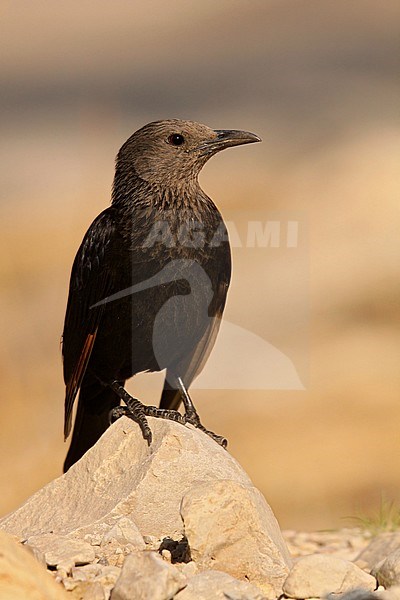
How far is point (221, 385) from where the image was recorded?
26.5 feet

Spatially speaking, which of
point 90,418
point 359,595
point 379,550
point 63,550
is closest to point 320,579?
point 359,595

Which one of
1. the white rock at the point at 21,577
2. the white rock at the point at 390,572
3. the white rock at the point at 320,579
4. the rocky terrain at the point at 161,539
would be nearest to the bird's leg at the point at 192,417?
the rocky terrain at the point at 161,539

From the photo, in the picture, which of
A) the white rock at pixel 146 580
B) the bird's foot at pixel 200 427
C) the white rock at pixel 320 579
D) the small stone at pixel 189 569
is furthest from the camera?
the bird's foot at pixel 200 427

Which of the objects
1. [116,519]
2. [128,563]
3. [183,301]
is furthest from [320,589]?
[183,301]

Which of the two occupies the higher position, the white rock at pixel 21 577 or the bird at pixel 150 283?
the bird at pixel 150 283

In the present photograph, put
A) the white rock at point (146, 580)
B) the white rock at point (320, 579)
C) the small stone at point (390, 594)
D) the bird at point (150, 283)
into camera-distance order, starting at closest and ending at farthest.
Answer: the white rock at point (146, 580) → the small stone at point (390, 594) → the white rock at point (320, 579) → the bird at point (150, 283)

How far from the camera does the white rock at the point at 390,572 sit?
3820 millimetres

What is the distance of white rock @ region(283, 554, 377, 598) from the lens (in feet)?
11.9

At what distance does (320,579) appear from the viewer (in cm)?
363

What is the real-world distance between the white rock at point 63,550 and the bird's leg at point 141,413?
83 cm

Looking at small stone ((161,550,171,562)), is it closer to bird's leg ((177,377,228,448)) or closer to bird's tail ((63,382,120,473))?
bird's leg ((177,377,228,448))

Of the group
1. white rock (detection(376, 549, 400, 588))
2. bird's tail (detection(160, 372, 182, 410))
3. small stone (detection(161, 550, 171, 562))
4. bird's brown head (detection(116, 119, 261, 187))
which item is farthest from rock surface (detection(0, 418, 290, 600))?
bird's brown head (detection(116, 119, 261, 187))

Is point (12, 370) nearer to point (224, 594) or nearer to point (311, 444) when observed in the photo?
point (311, 444)

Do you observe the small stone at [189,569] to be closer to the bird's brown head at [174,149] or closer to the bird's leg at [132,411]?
the bird's leg at [132,411]
